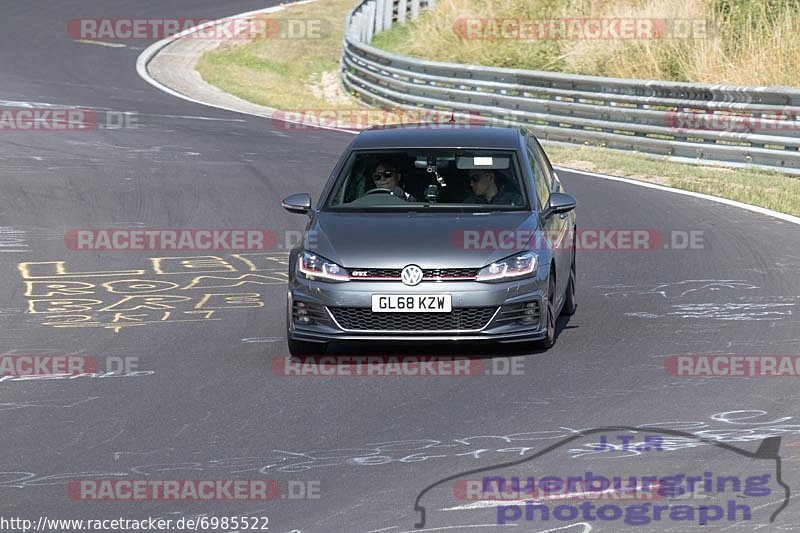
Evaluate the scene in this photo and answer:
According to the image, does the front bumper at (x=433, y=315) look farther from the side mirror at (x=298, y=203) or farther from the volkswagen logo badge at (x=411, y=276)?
the side mirror at (x=298, y=203)

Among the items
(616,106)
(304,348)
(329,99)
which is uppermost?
(304,348)

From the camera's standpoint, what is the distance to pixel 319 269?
10.4 meters

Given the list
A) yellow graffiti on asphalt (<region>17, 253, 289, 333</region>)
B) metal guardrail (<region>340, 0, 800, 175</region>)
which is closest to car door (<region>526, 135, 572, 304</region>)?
yellow graffiti on asphalt (<region>17, 253, 289, 333</region>)

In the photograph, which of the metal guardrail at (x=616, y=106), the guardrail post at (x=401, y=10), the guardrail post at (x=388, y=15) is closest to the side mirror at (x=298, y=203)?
the metal guardrail at (x=616, y=106)

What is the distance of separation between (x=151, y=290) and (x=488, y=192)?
363 cm

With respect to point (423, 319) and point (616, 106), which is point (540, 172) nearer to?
point (423, 319)

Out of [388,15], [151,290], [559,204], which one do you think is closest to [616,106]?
[151,290]

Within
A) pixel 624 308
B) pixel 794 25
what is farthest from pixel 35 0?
pixel 624 308

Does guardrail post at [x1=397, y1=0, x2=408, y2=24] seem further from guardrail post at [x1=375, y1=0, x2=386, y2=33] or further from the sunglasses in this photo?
the sunglasses

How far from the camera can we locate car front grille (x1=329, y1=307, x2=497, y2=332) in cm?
1022

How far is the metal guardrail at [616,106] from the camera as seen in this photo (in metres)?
21.2

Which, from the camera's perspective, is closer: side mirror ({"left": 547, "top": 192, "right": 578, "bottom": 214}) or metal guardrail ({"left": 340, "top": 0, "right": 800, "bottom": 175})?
side mirror ({"left": 547, "top": 192, "right": 578, "bottom": 214})

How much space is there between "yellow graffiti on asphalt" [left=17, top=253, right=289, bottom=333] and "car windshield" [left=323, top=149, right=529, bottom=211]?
1.65 m

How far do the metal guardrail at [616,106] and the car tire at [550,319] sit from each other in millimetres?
10536
